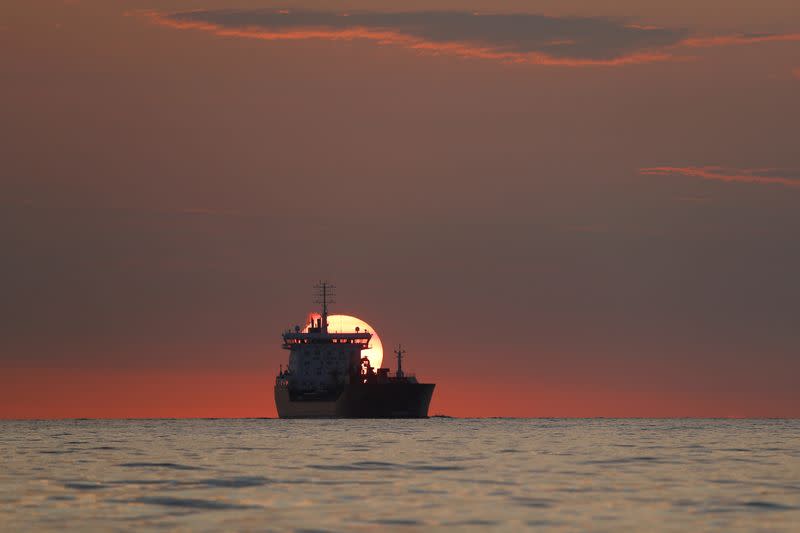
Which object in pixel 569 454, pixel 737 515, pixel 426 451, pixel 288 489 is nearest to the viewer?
pixel 737 515

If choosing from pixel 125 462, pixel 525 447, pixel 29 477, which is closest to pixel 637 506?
pixel 29 477

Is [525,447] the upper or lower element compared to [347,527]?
upper

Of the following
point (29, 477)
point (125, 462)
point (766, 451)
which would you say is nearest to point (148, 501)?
point (29, 477)

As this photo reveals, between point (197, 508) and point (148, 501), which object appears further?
point (148, 501)

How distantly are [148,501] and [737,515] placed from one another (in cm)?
1500

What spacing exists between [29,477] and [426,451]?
27893 millimetres

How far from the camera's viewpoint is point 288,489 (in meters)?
40.8

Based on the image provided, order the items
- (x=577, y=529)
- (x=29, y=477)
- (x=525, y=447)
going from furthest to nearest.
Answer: (x=525, y=447) < (x=29, y=477) < (x=577, y=529)

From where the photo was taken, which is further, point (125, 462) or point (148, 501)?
point (125, 462)

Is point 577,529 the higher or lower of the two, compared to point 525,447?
lower

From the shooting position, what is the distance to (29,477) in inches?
1838

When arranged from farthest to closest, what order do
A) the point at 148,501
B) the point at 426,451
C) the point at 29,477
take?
the point at 426,451 < the point at 29,477 < the point at 148,501

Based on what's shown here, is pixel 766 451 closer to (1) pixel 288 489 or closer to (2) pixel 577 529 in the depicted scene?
(1) pixel 288 489

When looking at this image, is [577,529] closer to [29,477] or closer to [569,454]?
[29,477]
